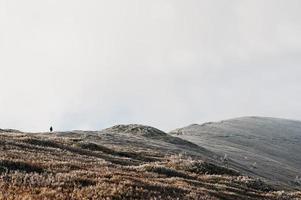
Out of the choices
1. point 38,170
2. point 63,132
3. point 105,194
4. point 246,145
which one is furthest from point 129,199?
point 246,145

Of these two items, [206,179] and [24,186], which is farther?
[206,179]

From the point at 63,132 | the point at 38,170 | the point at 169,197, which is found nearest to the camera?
the point at 169,197

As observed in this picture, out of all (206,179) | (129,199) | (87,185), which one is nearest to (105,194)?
(129,199)

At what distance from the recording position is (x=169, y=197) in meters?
21.2

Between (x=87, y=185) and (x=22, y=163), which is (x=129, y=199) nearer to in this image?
(x=87, y=185)

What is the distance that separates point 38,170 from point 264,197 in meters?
15.1

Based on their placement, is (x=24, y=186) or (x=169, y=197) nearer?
(x=24, y=186)

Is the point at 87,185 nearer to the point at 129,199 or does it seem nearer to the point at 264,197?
the point at 129,199

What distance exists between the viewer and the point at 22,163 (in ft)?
90.0

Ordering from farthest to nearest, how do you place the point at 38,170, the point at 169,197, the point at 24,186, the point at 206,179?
the point at 206,179 → the point at 38,170 → the point at 169,197 → the point at 24,186

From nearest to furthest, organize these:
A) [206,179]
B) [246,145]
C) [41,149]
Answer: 1. [206,179]
2. [41,149]
3. [246,145]

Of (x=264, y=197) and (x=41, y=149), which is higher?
(x=41, y=149)

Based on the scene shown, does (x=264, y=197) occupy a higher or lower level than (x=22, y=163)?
lower

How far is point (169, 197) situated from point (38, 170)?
8423mm
